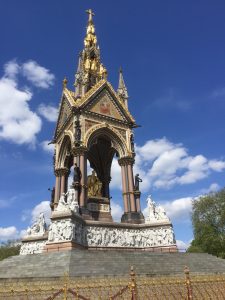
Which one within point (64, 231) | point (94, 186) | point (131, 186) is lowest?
point (64, 231)

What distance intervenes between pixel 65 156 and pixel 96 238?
785 cm

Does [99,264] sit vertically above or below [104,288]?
above

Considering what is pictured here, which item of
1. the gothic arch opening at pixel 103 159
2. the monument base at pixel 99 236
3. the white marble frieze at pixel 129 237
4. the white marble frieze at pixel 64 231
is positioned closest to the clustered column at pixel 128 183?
the gothic arch opening at pixel 103 159

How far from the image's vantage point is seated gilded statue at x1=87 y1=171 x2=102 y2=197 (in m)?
21.1

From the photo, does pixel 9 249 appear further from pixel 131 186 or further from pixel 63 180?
pixel 131 186

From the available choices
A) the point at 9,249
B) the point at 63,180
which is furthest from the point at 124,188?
the point at 9,249

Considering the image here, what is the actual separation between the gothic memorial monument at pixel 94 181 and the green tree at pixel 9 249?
24.5 meters

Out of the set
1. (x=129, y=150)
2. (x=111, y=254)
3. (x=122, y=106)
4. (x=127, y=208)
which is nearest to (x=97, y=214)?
(x=127, y=208)

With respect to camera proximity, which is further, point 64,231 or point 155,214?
point 155,214

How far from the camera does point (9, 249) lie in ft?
141

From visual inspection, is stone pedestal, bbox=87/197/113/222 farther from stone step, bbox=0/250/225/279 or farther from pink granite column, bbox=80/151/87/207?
stone step, bbox=0/250/225/279

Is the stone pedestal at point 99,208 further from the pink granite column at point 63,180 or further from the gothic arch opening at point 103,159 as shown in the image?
the pink granite column at point 63,180

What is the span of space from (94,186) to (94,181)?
1.30ft

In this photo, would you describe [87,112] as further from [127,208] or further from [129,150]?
[127,208]
